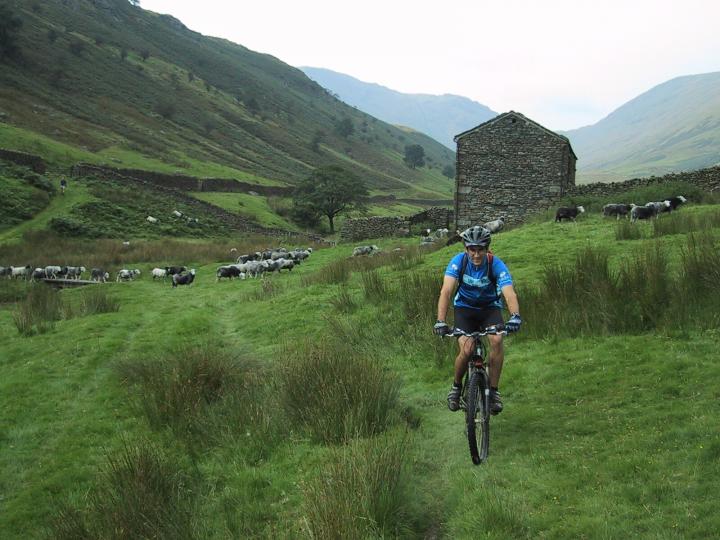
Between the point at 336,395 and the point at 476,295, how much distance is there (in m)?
2.40

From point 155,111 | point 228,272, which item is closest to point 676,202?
point 228,272

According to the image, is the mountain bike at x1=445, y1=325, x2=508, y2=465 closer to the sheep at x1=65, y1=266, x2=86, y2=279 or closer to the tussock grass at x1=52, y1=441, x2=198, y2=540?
the tussock grass at x1=52, y1=441, x2=198, y2=540

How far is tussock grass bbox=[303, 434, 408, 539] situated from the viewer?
4578 mm

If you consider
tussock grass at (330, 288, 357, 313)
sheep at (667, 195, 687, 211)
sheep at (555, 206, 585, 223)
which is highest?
sheep at (667, 195, 687, 211)

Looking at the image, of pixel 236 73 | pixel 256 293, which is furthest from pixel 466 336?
pixel 236 73

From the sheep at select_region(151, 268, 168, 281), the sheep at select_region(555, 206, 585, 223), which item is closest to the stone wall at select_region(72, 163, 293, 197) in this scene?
the sheep at select_region(151, 268, 168, 281)

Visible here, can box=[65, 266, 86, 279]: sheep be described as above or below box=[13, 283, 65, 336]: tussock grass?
above

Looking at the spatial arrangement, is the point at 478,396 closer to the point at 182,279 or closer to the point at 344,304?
the point at 344,304

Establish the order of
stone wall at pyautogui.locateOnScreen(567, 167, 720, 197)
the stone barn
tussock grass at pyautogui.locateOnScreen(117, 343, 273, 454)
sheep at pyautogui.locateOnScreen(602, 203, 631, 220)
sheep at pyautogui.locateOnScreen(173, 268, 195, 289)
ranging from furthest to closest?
the stone barn, sheep at pyautogui.locateOnScreen(173, 268, 195, 289), stone wall at pyautogui.locateOnScreen(567, 167, 720, 197), sheep at pyautogui.locateOnScreen(602, 203, 631, 220), tussock grass at pyautogui.locateOnScreen(117, 343, 273, 454)

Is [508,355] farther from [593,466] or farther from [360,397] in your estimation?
[593,466]

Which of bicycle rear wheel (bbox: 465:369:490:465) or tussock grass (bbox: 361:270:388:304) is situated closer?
bicycle rear wheel (bbox: 465:369:490:465)

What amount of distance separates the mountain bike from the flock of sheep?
14.1m

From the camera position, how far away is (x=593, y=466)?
532cm

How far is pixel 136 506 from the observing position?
5.68 metres
